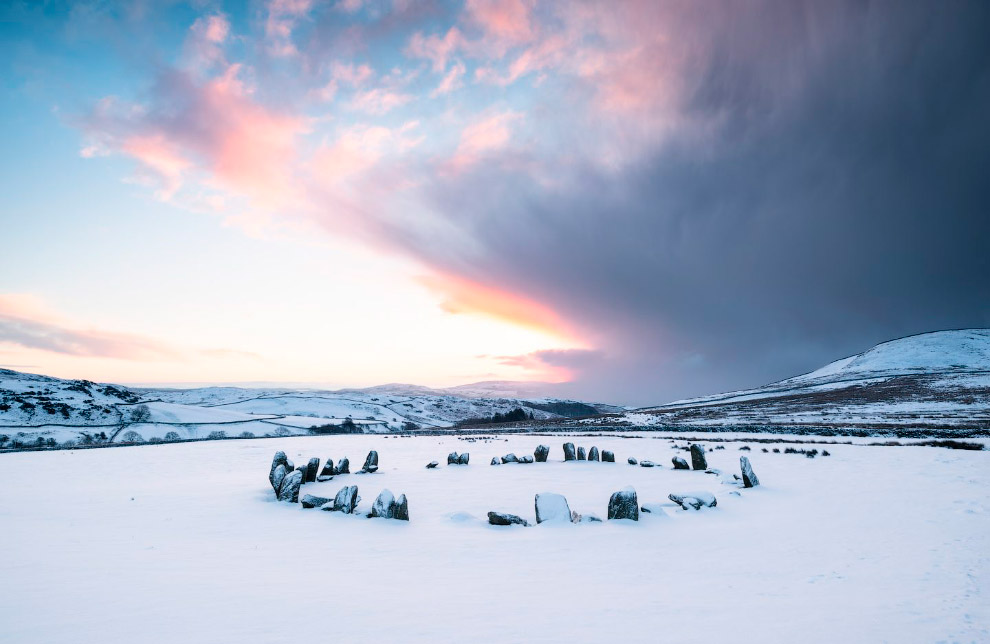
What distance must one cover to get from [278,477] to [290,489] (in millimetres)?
1267

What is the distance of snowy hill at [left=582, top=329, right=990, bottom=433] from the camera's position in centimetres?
4453

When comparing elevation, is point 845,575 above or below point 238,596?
above

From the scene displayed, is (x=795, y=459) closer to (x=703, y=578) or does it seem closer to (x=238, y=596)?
(x=703, y=578)

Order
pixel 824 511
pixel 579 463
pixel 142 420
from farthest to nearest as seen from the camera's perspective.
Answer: pixel 142 420 → pixel 579 463 → pixel 824 511

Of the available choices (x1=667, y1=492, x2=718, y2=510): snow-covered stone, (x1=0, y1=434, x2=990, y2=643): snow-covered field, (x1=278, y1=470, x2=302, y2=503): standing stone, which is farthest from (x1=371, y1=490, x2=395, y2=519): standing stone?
(x1=667, y1=492, x2=718, y2=510): snow-covered stone

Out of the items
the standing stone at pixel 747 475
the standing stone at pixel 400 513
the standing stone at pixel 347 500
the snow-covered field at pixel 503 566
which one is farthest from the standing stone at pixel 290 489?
the standing stone at pixel 747 475

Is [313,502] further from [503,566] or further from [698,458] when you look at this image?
[698,458]

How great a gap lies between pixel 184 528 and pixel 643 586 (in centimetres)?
1059

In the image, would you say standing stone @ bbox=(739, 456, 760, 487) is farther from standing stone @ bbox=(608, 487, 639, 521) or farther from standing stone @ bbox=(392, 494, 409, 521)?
standing stone @ bbox=(392, 494, 409, 521)

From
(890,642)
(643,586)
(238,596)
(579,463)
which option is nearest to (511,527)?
(643,586)

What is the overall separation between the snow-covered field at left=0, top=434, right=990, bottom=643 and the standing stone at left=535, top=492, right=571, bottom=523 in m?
0.30

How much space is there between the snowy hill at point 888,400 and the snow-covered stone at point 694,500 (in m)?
30.2

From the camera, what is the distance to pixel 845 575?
7574mm

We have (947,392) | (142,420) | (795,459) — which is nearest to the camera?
(795,459)
